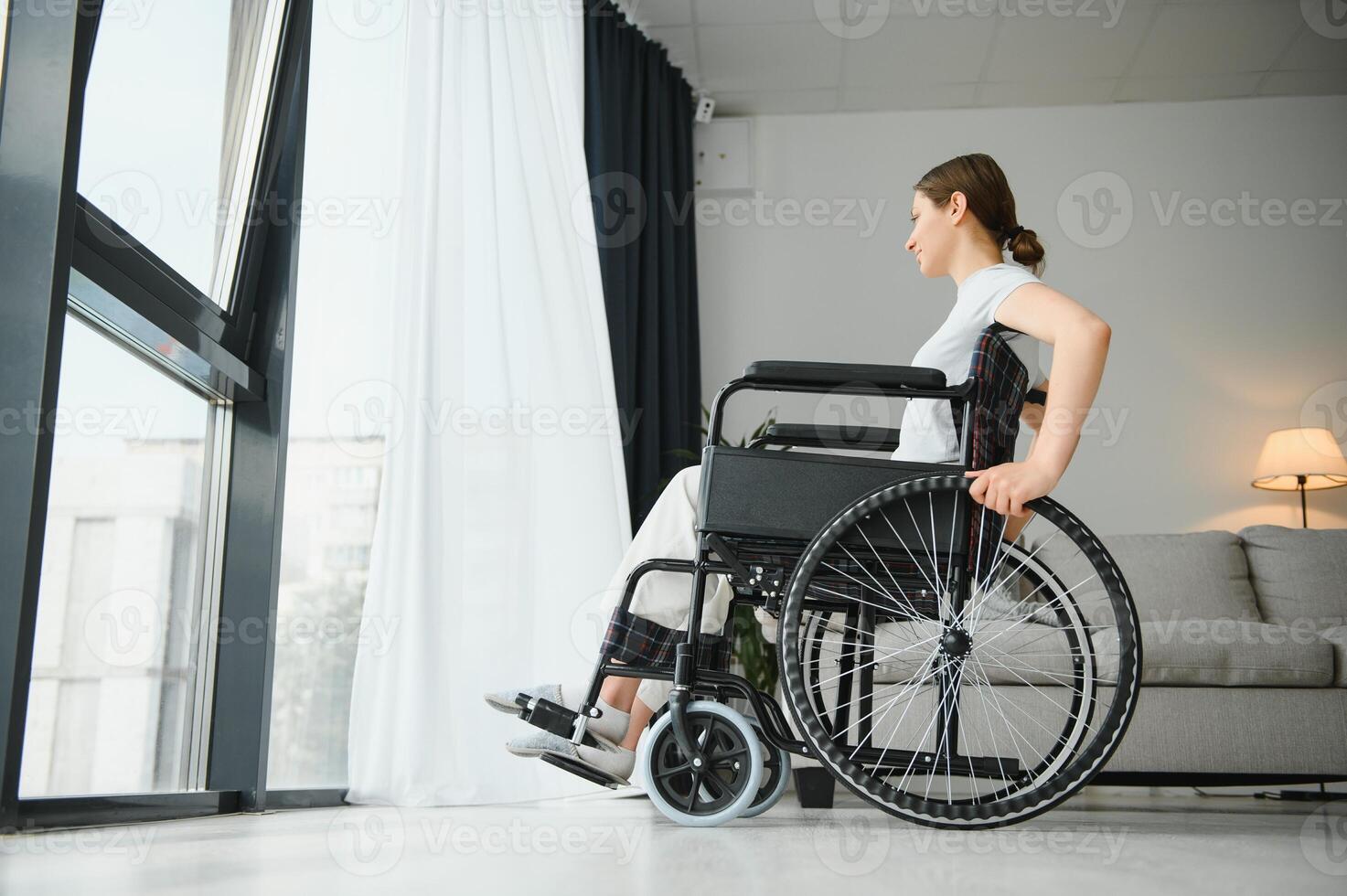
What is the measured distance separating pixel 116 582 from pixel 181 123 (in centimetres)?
82

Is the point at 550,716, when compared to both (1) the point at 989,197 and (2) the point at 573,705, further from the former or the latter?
(1) the point at 989,197

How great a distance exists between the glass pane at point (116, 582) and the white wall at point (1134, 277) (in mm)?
2157

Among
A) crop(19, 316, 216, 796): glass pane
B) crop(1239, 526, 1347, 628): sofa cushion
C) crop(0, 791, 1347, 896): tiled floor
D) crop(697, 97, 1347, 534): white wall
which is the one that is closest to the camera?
crop(0, 791, 1347, 896): tiled floor

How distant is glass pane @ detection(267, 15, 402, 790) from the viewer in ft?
7.14

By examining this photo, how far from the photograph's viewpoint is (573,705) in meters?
1.65

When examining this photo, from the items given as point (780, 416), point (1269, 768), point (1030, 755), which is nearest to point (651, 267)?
point (780, 416)

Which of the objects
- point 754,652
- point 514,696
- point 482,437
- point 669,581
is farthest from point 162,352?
point 754,652

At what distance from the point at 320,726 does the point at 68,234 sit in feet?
4.10

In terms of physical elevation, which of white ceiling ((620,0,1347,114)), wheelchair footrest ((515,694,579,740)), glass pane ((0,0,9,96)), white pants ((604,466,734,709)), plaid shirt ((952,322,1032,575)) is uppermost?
white ceiling ((620,0,1347,114))

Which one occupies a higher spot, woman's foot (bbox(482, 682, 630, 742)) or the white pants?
the white pants

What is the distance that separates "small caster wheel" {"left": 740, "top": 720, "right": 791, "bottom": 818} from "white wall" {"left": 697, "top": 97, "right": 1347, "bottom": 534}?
201 cm

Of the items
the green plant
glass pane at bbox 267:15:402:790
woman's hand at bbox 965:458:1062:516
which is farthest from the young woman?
the green plant

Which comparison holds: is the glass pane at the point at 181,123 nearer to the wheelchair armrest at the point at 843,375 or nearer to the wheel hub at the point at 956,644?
the wheelchair armrest at the point at 843,375

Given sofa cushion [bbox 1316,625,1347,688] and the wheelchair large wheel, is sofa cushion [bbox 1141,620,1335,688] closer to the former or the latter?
sofa cushion [bbox 1316,625,1347,688]
